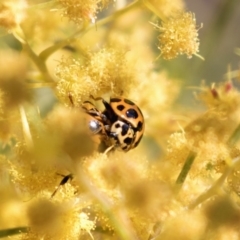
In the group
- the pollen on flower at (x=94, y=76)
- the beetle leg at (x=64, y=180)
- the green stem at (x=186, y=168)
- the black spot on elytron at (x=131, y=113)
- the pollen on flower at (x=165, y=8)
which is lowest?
the black spot on elytron at (x=131, y=113)

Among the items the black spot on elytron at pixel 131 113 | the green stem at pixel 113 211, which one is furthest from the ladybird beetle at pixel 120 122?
the green stem at pixel 113 211

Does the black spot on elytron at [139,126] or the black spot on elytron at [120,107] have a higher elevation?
the black spot on elytron at [120,107]

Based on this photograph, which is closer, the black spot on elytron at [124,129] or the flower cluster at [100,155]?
the flower cluster at [100,155]

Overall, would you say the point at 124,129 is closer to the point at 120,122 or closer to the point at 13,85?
the point at 120,122

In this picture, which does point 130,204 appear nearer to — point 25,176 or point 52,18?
point 25,176

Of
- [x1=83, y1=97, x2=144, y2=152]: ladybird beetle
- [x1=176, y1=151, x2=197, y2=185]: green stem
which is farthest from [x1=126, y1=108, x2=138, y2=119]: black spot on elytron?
[x1=176, y1=151, x2=197, y2=185]: green stem

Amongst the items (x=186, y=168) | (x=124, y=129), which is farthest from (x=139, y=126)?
(x=186, y=168)

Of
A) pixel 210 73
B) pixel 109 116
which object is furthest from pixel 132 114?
pixel 210 73

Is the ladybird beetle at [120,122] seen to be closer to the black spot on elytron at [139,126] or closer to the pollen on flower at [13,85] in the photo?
the black spot on elytron at [139,126]
